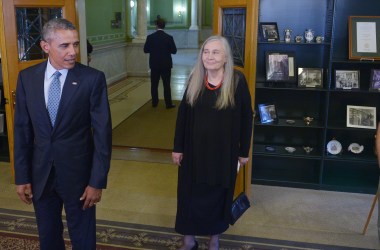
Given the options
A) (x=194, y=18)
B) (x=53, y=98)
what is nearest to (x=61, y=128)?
(x=53, y=98)

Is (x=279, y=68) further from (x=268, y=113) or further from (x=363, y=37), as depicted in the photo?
(x=363, y=37)

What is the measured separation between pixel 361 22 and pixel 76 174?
3166 mm

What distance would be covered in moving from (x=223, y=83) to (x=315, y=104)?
1.96m

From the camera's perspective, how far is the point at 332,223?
3709 millimetres

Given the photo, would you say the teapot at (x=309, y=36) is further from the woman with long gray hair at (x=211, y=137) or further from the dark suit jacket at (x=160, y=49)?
the dark suit jacket at (x=160, y=49)

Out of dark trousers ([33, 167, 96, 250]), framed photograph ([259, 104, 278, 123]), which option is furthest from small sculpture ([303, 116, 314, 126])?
dark trousers ([33, 167, 96, 250])

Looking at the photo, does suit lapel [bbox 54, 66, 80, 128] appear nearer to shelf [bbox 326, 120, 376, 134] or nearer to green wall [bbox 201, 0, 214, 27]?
shelf [bbox 326, 120, 376, 134]

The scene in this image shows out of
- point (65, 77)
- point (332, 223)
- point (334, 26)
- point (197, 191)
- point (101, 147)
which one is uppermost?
point (334, 26)

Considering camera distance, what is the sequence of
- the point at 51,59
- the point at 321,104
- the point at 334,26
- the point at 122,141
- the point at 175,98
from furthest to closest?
the point at 175,98 < the point at 122,141 < the point at 321,104 < the point at 334,26 < the point at 51,59

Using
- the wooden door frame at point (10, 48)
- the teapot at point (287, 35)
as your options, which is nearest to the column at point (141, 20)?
the wooden door frame at point (10, 48)

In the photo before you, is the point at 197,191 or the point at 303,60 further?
the point at 303,60

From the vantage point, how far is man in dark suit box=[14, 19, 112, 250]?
2.20 meters

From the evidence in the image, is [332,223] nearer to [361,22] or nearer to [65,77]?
[361,22]

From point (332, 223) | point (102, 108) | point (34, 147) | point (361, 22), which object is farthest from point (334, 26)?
point (34, 147)
